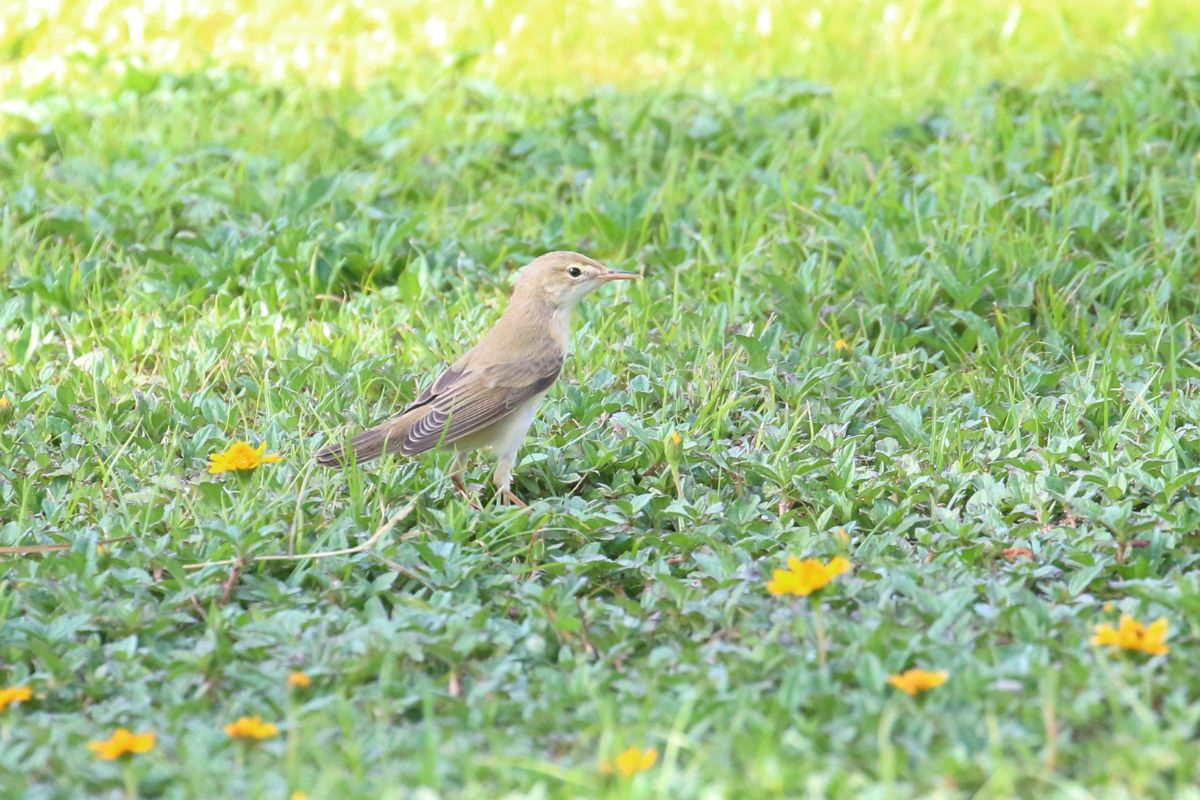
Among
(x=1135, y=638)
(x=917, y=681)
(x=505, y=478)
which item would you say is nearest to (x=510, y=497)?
(x=505, y=478)

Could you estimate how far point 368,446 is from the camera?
5.41 m

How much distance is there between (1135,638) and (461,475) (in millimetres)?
2540

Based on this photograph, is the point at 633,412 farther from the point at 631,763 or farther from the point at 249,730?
the point at 631,763

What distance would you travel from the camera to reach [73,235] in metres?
7.64

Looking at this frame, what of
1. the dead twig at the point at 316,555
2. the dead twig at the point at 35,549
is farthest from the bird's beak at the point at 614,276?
the dead twig at the point at 35,549

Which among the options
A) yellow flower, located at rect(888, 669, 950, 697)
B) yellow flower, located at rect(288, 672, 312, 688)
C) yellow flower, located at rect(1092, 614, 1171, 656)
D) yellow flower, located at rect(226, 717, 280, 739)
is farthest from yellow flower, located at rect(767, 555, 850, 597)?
yellow flower, located at rect(226, 717, 280, 739)

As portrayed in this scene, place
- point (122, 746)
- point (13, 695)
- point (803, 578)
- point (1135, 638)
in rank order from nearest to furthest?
point (122, 746), point (1135, 638), point (13, 695), point (803, 578)

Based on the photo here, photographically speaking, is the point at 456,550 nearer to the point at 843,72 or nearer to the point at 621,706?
the point at 621,706

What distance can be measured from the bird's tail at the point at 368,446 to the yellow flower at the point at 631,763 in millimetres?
2069

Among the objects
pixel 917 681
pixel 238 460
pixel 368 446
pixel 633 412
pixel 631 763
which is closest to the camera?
pixel 631 763

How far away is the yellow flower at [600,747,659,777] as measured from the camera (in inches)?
135

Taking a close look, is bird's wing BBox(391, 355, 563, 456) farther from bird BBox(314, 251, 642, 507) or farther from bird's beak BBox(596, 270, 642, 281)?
bird's beak BBox(596, 270, 642, 281)

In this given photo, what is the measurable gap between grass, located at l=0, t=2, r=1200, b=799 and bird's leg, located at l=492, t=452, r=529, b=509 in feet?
0.36

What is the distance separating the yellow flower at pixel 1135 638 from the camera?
12.7 feet
